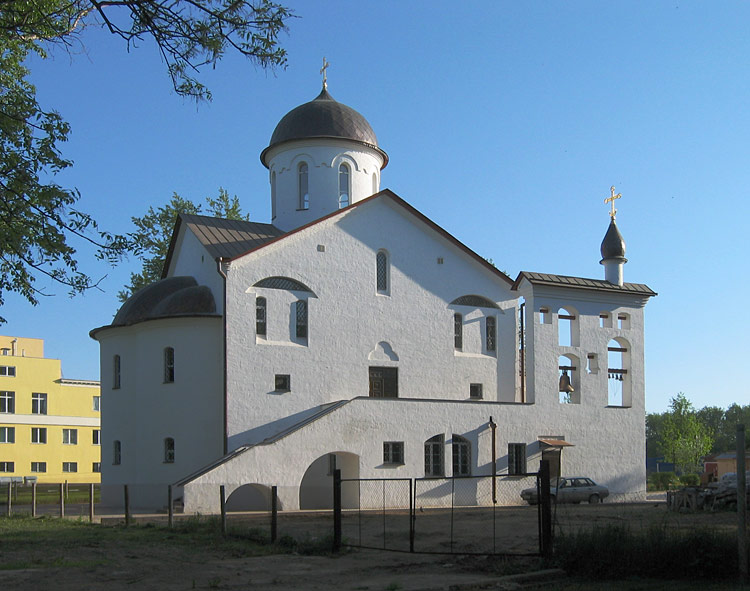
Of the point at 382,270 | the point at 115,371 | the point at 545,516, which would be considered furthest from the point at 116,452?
the point at 545,516

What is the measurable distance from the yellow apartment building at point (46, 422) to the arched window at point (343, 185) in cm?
3284

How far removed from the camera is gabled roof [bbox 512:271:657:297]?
110 ft

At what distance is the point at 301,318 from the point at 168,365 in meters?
4.74

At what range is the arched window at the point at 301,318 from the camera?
3062 centimetres

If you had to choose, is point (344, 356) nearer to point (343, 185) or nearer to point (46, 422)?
point (343, 185)

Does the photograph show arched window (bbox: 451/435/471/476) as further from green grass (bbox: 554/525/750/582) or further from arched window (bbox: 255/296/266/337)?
green grass (bbox: 554/525/750/582)

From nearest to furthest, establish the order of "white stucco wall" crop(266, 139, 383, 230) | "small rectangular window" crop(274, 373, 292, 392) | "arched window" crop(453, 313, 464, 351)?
"small rectangular window" crop(274, 373, 292, 392) → "arched window" crop(453, 313, 464, 351) → "white stucco wall" crop(266, 139, 383, 230)

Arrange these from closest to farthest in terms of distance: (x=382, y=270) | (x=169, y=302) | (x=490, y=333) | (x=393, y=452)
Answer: (x=393, y=452), (x=169, y=302), (x=382, y=270), (x=490, y=333)

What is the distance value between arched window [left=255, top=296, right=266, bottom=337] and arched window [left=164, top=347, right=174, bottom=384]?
A: 307cm

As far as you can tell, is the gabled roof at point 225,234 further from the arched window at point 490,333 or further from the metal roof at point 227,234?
the arched window at point 490,333

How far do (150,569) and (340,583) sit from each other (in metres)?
3.18

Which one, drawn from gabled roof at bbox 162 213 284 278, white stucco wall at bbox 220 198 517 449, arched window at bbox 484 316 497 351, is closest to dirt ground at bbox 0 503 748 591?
white stucco wall at bbox 220 198 517 449

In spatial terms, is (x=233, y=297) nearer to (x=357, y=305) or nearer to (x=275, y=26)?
(x=357, y=305)

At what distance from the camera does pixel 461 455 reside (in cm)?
3122
